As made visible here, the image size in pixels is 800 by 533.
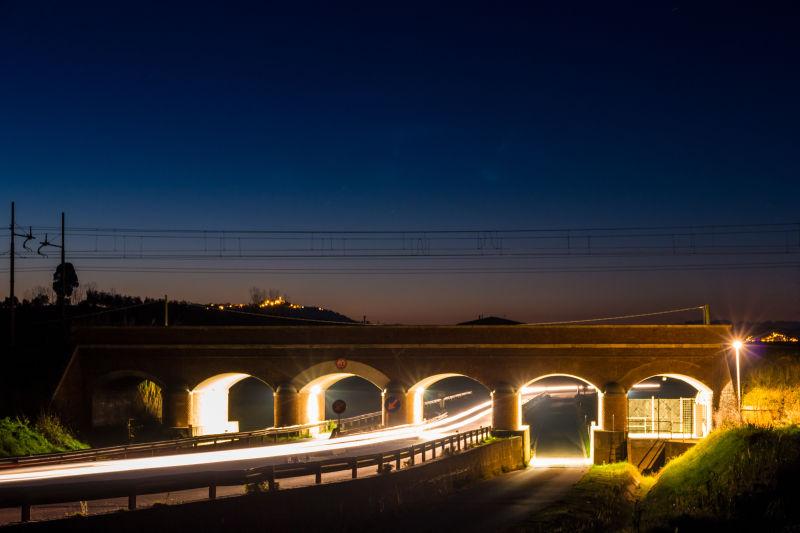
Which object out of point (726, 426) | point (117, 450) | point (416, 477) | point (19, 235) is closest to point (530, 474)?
point (726, 426)

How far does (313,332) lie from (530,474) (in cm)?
1281

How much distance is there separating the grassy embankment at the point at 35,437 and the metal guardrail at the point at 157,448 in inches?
137

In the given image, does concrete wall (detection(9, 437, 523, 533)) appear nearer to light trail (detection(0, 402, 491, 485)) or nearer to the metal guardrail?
light trail (detection(0, 402, 491, 485))

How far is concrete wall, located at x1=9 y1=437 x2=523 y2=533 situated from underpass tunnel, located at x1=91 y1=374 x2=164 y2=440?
19113mm

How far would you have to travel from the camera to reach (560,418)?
7800 cm

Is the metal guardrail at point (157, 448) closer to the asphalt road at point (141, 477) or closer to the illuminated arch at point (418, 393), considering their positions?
the asphalt road at point (141, 477)

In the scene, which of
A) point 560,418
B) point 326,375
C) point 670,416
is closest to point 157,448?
point 326,375

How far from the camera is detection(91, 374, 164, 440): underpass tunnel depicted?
4359 centimetres

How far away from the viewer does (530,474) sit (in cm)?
3709

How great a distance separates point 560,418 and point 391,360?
130 ft

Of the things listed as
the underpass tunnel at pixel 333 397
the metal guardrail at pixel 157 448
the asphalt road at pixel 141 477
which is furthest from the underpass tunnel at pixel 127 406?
the asphalt road at pixel 141 477

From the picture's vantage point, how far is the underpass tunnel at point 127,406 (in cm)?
4359

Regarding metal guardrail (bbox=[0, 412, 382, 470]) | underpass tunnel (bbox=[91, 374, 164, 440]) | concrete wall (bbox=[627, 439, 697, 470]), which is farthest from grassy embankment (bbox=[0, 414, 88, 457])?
concrete wall (bbox=[627, 439, 697, 470])

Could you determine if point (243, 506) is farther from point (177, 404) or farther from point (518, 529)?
point (177, 404)
